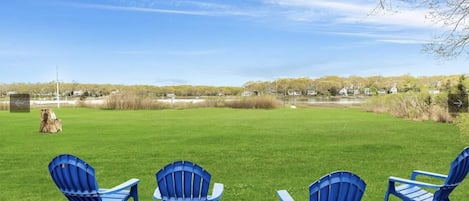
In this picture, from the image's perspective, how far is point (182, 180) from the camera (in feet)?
11.1

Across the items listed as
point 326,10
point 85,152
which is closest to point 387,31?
point 326,10

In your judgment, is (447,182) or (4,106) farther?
(4,106)

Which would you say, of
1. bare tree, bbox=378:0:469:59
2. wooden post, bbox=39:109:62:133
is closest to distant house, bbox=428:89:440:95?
bare tree, bbox=378:0:469:59

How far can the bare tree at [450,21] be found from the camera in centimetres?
671

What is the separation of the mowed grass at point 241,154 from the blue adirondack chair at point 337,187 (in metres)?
2.38

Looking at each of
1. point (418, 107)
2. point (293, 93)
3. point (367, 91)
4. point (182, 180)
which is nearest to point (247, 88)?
point (293, 93)

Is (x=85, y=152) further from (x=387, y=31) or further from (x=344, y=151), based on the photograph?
(x=387, y=31)

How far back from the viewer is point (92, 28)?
69.1 feet

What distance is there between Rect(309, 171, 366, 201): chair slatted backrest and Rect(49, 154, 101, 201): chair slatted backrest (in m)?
1.79

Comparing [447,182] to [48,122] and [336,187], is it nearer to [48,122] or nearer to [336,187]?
[336,187]

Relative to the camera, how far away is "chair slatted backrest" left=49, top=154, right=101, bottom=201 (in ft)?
11.8

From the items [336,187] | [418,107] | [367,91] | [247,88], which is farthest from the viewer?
[247,88]

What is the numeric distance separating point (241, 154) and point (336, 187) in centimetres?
597

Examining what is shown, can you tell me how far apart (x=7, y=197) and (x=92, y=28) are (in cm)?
1659
